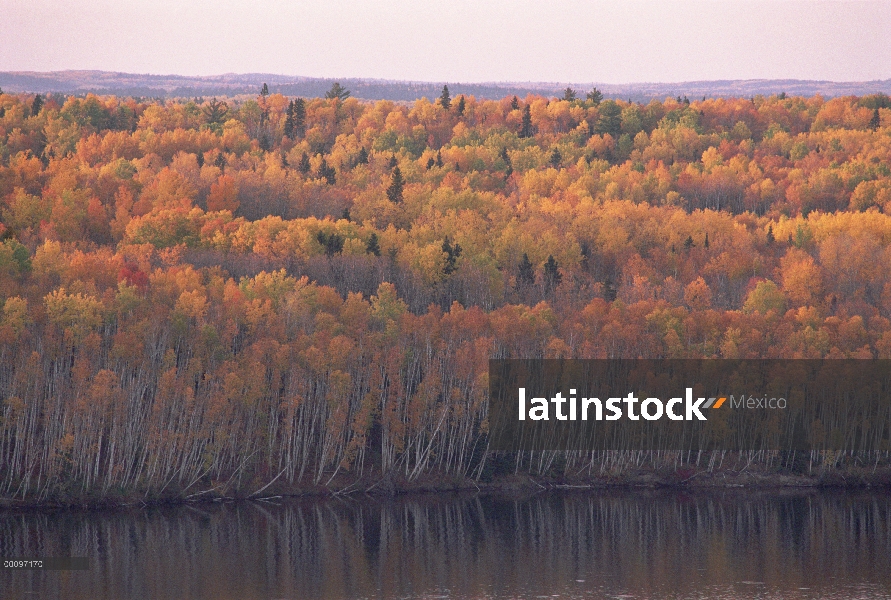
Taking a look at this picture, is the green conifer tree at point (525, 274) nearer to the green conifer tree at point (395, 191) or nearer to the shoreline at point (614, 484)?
the green conifer tree at point (395, 191)

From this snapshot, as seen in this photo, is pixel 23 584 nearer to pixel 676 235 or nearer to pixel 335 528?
pixel 335 528

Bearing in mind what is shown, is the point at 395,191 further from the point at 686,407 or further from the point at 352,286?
the point at 686,407

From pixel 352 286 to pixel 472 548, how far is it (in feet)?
165

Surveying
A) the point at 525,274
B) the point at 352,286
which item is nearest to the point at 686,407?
the point at 525,274

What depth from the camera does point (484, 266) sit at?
388 ft

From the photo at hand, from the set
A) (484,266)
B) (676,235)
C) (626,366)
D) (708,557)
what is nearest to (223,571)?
(708,557)

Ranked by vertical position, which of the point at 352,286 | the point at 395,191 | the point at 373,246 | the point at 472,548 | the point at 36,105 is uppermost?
the point at 36,105

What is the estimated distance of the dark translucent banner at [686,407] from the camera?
85.2 meters

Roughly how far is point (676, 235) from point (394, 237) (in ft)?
115

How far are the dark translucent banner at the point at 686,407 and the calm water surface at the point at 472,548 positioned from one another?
5.39 meters

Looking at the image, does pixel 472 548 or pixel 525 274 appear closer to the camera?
pixel 472 548

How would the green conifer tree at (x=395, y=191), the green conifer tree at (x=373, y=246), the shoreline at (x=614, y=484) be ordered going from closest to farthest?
the shoreline at (x=614, y=484), the green conifer tree at (x=373, y=246), the green conifer tree at (x=395, y=191)

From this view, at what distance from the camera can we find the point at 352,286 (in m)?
112

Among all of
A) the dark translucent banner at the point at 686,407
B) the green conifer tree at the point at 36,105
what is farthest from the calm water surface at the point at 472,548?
the green conifer tree at the point at 36,105
